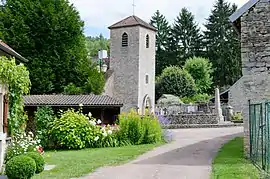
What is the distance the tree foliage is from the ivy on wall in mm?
47429

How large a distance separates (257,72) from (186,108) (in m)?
26.1

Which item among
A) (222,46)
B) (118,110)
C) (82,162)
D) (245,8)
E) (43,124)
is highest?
(222,46)

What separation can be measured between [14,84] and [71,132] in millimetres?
6846

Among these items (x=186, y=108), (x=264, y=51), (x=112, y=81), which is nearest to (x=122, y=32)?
(x=112, y=81)

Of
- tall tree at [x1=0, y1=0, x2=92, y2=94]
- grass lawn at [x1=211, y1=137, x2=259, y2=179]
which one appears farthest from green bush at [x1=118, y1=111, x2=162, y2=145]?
tall tree at [x1=0, y1=0, x2=92, y2=94]

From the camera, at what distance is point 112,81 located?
41938 mm

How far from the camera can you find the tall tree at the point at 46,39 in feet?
106

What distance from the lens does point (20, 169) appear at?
31.1 feet

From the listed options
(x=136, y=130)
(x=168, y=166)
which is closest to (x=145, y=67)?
(x=136, y=130)

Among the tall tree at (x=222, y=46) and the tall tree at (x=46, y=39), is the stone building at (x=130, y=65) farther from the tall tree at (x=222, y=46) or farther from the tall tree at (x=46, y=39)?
the tall tree at (x=222, y=46)

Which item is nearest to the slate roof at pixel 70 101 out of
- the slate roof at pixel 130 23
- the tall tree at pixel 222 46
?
the slate roof at pixel 130 23

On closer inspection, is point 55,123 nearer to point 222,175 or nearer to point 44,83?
point 222,175

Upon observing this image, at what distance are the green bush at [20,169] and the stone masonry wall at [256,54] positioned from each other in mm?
7714

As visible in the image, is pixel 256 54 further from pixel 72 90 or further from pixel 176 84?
pixel 176 84
